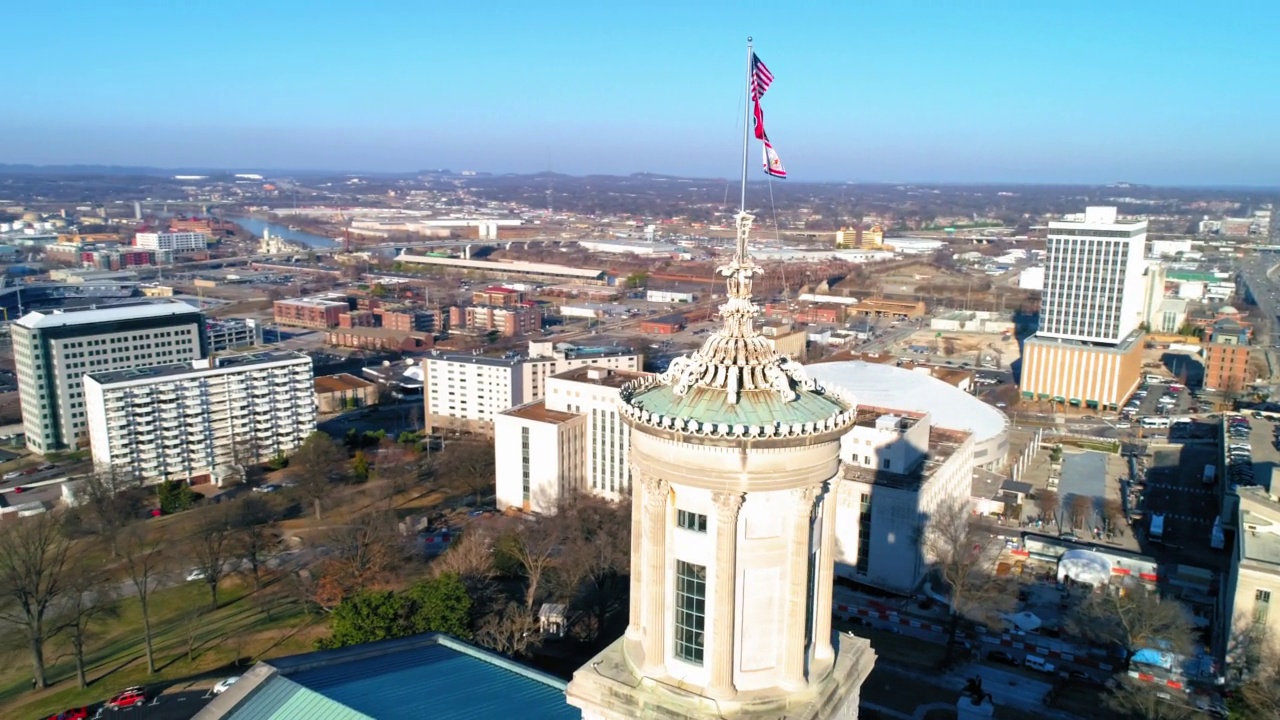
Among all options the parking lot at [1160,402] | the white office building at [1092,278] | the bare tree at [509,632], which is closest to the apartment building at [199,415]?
the bare tree at [509,632]

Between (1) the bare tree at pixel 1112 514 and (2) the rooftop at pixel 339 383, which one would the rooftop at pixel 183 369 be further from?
(1) the bare tree at pixel 1112 514

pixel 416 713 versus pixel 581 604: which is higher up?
pixel 416 713

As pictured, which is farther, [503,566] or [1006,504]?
[1006,504]

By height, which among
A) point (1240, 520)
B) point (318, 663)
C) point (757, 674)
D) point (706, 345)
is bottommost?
point (1240, 520)

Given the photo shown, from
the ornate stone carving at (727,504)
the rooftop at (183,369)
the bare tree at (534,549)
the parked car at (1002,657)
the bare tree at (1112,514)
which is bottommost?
the bare tree at (1112,514)

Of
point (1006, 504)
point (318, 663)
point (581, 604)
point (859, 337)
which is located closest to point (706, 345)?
point (318, 663)

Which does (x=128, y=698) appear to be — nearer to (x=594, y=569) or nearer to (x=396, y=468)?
(x=594, y=569)

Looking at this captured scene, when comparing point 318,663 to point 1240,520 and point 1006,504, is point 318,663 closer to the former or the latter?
point 1240,520
